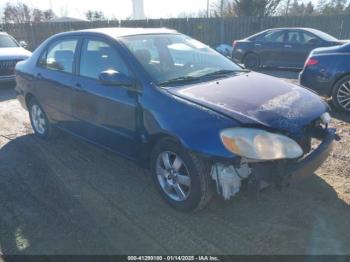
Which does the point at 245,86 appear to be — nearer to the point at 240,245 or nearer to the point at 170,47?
the point at 170,47

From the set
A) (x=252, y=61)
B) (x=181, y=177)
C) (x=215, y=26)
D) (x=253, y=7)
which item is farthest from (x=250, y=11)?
(x=181, y=177)

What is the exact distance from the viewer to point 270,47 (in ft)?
38.7

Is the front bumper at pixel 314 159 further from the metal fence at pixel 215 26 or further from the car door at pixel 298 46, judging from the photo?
the metal fence at pixel 215 26

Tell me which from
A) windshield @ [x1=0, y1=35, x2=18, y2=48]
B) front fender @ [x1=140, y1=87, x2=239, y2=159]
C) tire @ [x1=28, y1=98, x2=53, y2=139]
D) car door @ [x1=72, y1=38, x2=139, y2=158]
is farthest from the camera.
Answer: windshield @ [x1=0, y1=35, x2=18, y2=48]

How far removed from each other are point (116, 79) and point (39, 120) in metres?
2.65

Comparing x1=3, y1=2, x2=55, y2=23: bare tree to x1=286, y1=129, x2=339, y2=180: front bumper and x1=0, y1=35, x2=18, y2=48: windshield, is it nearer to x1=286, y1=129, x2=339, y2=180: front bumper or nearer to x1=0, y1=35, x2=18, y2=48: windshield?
x1=0, y1=35, x2=18, y2=48: windshield

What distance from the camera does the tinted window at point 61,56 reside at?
450cm

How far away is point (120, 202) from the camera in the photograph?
3.56 m

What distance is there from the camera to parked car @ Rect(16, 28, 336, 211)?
283cm

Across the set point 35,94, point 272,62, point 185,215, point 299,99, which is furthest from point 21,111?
point 272,62

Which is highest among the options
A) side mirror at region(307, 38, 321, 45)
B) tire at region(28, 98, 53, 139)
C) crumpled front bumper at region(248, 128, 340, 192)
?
side mirror at region(307, 38, 321, 45)

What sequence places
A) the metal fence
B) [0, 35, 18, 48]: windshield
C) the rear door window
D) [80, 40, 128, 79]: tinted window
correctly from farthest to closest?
the metal fence
[0, 35, 18, 48]: windshield
the rear door window
[80, 40, 128, 79]: tinted window

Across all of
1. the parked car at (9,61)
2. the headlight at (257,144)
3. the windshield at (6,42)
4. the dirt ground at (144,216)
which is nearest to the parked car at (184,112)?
the headlight at (257,144)

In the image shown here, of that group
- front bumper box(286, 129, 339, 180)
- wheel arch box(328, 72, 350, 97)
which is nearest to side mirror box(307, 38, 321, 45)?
wheel arch box(328, 72, 350, 97)
